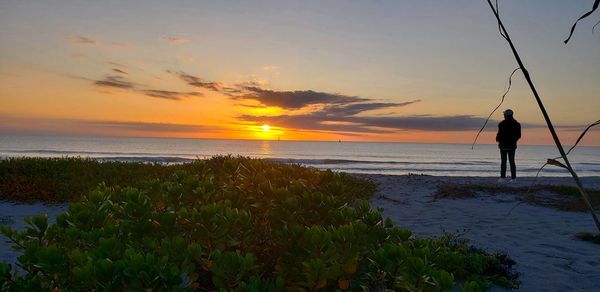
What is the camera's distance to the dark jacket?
1730cm

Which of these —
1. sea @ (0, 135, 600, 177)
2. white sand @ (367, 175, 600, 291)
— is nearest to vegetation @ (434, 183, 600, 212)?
white sand @ (367, 175, 600, 291)

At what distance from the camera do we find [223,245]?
8.26 ft

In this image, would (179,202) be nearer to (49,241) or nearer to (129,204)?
(129,204)

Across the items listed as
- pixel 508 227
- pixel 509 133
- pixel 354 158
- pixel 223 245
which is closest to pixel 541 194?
pixel 509 133

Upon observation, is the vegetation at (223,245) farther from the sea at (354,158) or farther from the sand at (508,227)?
the sea at (354,158)

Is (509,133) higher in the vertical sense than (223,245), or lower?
higher

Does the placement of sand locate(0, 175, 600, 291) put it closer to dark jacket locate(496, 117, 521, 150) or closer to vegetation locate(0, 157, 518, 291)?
vegetation locate(0, 157, 518, 291)

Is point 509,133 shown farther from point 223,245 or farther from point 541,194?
point 223,245

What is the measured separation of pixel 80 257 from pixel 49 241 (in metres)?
0.95

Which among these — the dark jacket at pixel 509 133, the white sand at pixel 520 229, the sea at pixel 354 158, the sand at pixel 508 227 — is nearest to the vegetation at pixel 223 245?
the sand at pixel 508 227

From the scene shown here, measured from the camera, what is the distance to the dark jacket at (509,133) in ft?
56.7

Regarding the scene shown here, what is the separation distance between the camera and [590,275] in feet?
18.8

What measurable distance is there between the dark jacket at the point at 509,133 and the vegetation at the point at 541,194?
106 inches

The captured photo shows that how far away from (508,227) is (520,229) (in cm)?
26
